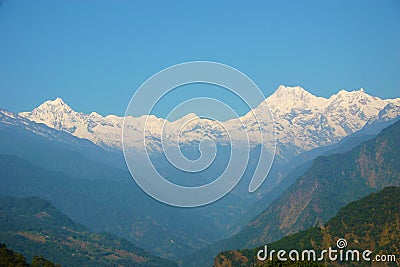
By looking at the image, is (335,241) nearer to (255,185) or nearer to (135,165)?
(255,185)

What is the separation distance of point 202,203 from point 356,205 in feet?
336

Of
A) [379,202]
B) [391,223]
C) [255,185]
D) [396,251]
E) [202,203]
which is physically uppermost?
[379,202]

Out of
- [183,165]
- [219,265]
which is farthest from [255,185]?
[219,265]

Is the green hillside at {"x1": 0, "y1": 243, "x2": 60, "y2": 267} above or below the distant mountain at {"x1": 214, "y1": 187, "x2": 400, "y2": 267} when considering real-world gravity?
below

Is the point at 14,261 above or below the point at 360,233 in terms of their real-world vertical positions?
below

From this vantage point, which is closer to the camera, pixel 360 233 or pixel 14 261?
pixel 14 261

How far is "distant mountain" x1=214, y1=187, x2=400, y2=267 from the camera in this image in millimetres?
136038

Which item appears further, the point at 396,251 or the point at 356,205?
the point at 356,205

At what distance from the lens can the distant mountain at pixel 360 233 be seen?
5356 inches

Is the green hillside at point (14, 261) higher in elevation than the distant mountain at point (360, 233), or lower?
lower

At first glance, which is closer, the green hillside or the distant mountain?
the green hillside

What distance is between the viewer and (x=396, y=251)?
131125 mm

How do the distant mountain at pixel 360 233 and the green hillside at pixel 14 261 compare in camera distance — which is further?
the distant mountain at pixel 360 233

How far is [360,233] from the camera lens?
14300cm
